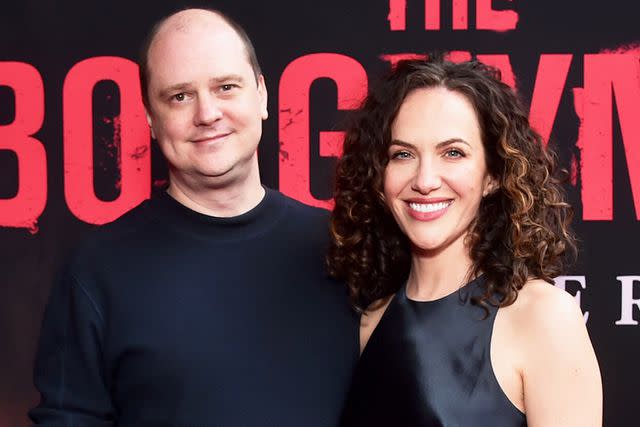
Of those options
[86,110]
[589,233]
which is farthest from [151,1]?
[589,233]

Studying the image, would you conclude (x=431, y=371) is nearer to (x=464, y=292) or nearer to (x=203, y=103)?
(x=464, y=292)

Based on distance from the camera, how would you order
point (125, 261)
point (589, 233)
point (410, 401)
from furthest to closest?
point (589, 233) < point (125, 261) < point (410, 401)

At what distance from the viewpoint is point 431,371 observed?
5.42 feet

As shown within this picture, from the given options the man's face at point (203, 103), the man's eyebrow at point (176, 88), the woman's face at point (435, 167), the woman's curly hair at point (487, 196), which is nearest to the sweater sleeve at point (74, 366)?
the man's face at point (203, 103)

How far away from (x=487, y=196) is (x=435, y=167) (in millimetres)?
191

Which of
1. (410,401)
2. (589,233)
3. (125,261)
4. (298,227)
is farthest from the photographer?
(589,233)

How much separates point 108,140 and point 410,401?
5.17ft

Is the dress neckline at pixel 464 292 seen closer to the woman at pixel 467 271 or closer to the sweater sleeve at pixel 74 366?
the woman at pixel 467 271

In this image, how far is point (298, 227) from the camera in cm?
196

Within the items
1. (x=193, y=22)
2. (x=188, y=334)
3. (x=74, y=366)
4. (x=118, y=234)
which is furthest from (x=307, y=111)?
(x=74, y=366)

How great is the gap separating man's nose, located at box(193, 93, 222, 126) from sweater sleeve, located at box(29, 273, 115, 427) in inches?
18.2

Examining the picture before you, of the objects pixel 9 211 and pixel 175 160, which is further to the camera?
pixel 9 211

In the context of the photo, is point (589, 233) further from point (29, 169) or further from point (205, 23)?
point (29, 169)

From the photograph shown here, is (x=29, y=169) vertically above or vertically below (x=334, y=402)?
above
